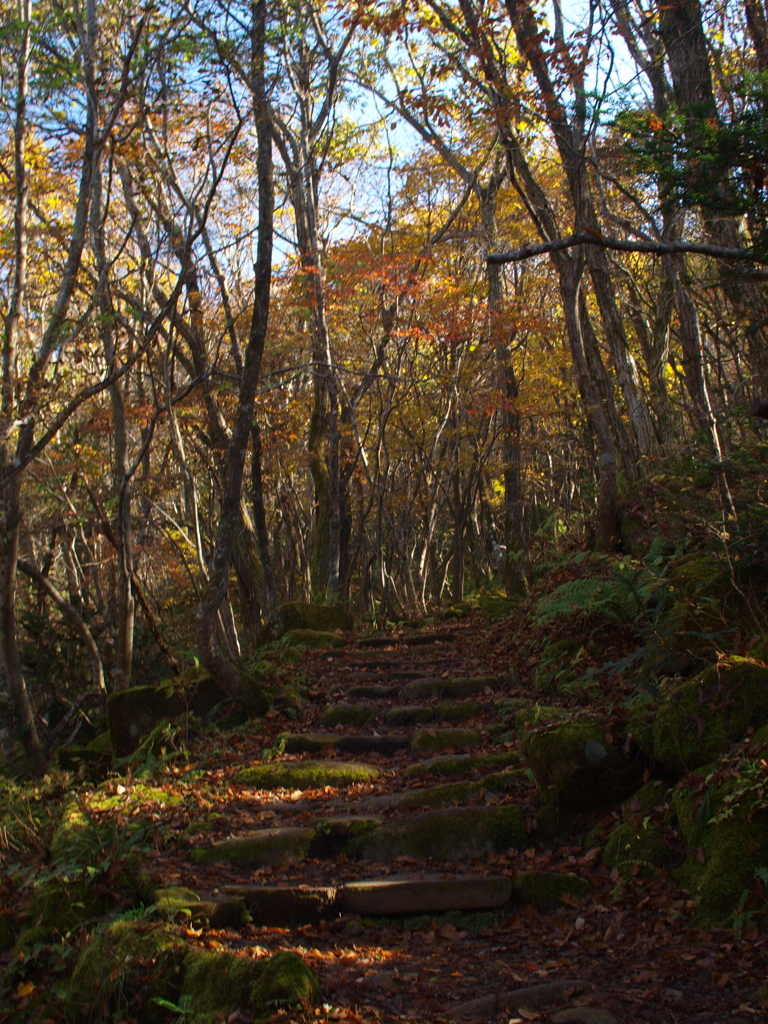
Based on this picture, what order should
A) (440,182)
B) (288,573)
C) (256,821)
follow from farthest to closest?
(288,573) → (440,182) → (256,821)

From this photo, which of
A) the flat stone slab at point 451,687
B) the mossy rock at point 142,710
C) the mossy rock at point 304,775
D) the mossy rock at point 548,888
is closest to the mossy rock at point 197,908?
the mossy rock at point 548,888

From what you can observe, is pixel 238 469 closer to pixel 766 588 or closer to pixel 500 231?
pixel 766 588

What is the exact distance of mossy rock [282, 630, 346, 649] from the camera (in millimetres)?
11148

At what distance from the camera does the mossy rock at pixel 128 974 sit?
135 inches

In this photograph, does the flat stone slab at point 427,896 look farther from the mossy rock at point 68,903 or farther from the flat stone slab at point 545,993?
the mossy rock at point 68,903

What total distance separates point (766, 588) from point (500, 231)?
12.8m

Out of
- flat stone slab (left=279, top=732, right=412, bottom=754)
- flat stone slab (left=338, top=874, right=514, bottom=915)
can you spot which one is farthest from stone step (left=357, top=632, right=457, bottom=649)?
flat stone slab (left=338, top=874, right=514, bottom=915)

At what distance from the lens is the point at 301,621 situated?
1195 centimetres

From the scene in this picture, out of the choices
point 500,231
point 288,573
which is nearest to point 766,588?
point 500,231

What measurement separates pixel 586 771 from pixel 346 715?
11.7ft

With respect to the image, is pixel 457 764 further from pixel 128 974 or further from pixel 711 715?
pixel 128 974

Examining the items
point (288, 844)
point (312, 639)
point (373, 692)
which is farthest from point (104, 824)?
point (312, 639)

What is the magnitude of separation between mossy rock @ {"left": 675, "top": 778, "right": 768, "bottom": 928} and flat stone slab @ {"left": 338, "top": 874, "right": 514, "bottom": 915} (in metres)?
1.05

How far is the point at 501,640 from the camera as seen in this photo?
10.1m
